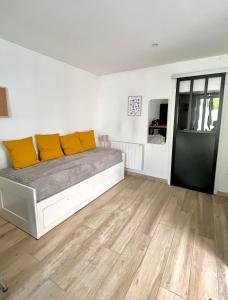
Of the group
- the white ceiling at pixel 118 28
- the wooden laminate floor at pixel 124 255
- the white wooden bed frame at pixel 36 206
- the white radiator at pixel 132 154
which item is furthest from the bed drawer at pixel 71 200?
the white ceiling at pixel 118 28

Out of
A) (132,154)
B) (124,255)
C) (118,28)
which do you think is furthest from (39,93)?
(124,255)

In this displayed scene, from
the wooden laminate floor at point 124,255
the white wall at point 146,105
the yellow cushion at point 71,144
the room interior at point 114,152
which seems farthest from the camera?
the yellow cushion at point 71,144

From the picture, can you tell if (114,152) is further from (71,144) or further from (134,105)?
(134,105)

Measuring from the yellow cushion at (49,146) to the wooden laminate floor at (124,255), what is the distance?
1030 millimetres

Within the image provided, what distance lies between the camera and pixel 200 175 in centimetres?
307

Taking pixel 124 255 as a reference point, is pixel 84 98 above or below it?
above

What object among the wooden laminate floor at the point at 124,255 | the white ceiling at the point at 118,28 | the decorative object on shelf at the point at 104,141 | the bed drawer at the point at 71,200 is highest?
the white ceiling at the point at 118,28

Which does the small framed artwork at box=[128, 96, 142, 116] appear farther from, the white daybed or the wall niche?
the white daybed

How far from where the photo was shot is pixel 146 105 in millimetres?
3473

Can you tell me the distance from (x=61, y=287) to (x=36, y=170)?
4.39ft

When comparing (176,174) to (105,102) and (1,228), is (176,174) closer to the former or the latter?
(105,102)

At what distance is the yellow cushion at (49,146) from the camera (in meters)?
2.68

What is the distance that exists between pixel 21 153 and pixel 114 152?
66.0 inches

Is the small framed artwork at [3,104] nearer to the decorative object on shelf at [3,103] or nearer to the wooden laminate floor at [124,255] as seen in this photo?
the decorative object on shelf at [3,103]
